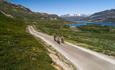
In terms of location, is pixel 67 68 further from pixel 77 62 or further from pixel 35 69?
pixel 35 69

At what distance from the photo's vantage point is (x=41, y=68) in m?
30.6

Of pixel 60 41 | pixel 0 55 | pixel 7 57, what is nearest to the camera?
pixel 7 57

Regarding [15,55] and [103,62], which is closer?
[15,55]

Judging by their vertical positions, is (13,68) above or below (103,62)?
above

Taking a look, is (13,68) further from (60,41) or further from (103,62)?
(60,41)

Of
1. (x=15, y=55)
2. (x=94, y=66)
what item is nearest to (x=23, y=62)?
(x=15, y=55)

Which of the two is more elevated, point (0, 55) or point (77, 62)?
point (0, 55)

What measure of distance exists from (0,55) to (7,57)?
3248mm

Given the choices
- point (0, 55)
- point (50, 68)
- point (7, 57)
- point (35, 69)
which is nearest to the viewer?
point (35, 69)

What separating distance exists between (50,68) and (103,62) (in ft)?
48.1

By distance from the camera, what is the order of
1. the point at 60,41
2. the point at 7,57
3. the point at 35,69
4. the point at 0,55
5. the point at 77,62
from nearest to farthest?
the point at 35,69 → the point at 7,57 → the point at 0,55 → the point at 77,62 → the point at 60,41

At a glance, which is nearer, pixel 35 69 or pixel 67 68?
pixel 35 69

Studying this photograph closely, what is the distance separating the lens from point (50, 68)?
31.5 m

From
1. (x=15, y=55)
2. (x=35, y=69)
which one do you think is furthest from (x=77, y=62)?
(x=35, y=69)
